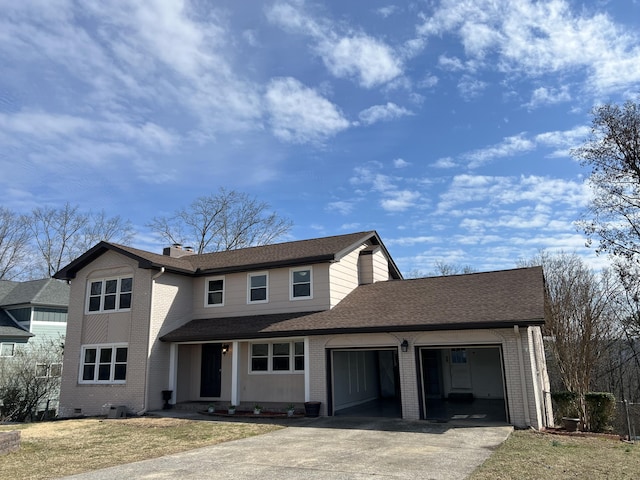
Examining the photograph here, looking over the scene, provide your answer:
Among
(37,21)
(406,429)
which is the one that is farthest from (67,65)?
(406,429)

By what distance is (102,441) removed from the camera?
11.5 meters

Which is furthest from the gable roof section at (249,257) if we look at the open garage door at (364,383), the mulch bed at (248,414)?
the mulch bed at (248,414)

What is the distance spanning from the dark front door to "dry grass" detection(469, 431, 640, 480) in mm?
10993

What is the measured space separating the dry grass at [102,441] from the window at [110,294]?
14.3 feet

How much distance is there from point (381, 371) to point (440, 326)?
8878 mm

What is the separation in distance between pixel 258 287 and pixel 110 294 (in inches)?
233

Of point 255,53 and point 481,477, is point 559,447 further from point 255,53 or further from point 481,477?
point 255,53

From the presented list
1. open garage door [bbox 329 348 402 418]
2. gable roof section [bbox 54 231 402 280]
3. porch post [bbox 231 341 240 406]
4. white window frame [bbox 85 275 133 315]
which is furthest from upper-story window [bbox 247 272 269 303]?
white window frame [bbox 85 275 133 315]

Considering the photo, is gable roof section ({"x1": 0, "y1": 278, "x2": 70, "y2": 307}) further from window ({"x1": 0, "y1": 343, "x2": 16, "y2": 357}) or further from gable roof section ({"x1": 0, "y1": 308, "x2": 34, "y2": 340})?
window ({"x1": 0, "y1": 343, "x2": 16, "y2": 357})

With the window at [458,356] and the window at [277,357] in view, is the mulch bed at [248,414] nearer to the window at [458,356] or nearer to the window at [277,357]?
the window at [277,357]

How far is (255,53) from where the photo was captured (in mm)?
14055

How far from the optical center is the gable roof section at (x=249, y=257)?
17125 mm

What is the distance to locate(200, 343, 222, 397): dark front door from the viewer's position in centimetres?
1792

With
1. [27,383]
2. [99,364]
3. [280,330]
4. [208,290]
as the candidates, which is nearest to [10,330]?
[27,383]
